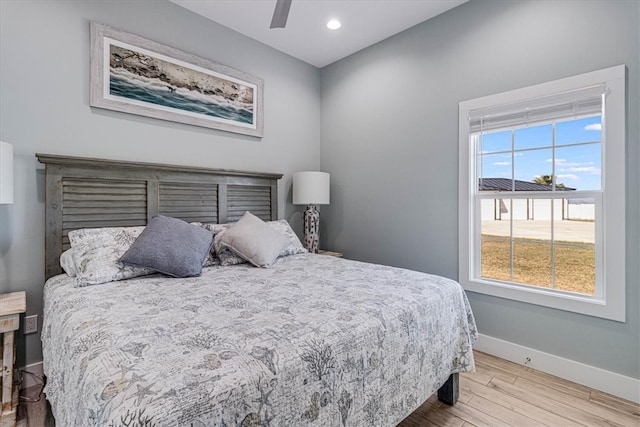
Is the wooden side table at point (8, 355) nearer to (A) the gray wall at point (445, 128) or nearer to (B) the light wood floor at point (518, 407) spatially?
(B) the light wood floor at point (518, 407)

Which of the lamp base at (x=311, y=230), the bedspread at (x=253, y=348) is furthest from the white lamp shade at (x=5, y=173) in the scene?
the lamp base at (x=311, y=230)

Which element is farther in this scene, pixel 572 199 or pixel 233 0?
pixel 233 0

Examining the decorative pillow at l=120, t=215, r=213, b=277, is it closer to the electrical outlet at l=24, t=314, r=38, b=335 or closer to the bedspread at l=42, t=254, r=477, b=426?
the bedspread at l=42, t=254, r=477, b=426

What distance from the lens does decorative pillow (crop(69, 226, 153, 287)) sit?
1.84m

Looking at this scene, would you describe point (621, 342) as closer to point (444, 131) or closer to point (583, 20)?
point (444, 131)

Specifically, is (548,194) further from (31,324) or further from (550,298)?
(31,324)

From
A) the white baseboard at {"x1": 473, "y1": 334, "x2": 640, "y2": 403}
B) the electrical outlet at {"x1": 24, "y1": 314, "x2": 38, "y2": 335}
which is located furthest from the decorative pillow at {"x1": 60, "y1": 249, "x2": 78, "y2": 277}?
the white baseboard at {"x1": 473, "y1": 334, "x2": 640, "y2": 403}

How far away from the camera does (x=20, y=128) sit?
2055mm

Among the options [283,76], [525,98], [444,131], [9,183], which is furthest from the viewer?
[283,76]

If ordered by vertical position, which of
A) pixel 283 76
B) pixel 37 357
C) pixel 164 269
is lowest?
pixel 37 357

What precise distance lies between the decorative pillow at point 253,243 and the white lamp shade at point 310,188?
3.01 ft

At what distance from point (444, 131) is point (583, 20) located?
1.13 meters

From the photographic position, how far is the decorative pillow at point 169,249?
1.97 m

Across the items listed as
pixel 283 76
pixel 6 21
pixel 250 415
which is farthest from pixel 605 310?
pixel 6 21
